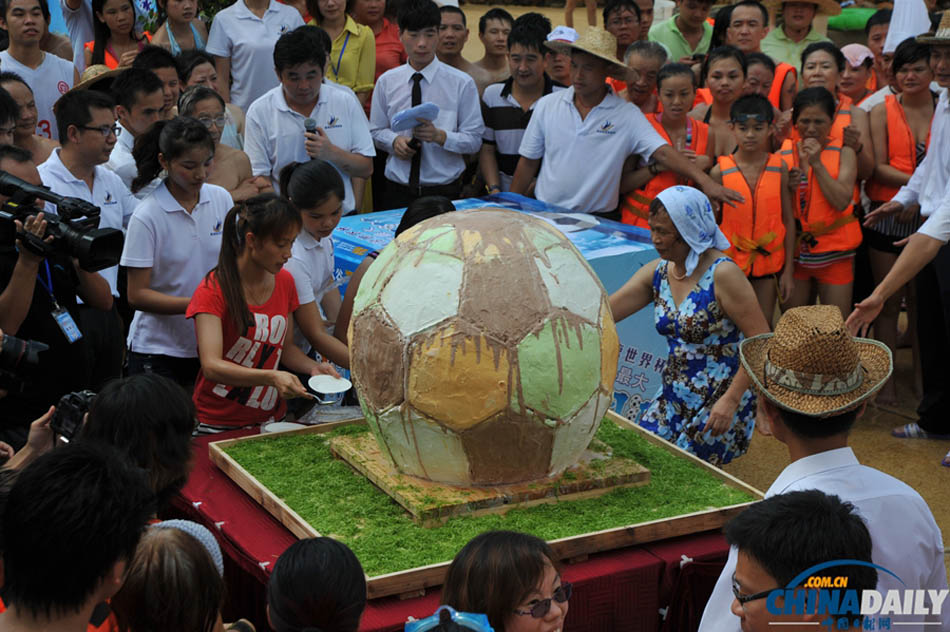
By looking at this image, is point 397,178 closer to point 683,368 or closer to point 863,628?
point 683,368

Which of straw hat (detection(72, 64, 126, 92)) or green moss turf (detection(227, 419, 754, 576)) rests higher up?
straw hat (detection(72, 64, 126, 92))

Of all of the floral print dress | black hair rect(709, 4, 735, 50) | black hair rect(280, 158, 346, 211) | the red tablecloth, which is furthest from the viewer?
black hair rect(709, 4, 735, 50)

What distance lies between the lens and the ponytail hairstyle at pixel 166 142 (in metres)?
5.19

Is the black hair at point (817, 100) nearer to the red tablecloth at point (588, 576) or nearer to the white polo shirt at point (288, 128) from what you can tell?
the white polo shirt at point (288, 128)

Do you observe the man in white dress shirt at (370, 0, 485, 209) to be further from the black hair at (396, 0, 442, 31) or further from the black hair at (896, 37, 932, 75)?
the black hair at (896, 37, 932, 75)

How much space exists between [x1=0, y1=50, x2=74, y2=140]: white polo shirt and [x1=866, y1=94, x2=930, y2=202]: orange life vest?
18.2 ft

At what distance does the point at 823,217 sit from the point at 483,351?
3.97 metres

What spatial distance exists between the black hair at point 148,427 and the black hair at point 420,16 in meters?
4.86

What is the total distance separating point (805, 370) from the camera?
10.3ft

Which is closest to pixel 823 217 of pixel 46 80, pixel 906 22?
pixel 906 22

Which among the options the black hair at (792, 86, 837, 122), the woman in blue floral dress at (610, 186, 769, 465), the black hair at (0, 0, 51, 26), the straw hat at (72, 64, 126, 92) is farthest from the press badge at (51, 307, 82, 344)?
the black hair at (792, 86, 837, 122)

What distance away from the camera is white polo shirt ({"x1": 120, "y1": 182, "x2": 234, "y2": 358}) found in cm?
519

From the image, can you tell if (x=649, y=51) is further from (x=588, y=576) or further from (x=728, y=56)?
(x=588, y=576)

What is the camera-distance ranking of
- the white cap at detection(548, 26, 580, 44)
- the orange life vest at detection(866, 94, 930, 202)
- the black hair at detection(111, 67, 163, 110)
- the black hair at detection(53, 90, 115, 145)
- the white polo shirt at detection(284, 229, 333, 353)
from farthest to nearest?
the white cap at detection(548, 26, 580, 44)
the orange life vest at detection(866, 94, 930, 202)
the black hair at detection(111, 67, 163, 110)
the black hair at detection(53, 90, 115, 145)
the white polo shirt at detection(284, 229, 333, 353)
